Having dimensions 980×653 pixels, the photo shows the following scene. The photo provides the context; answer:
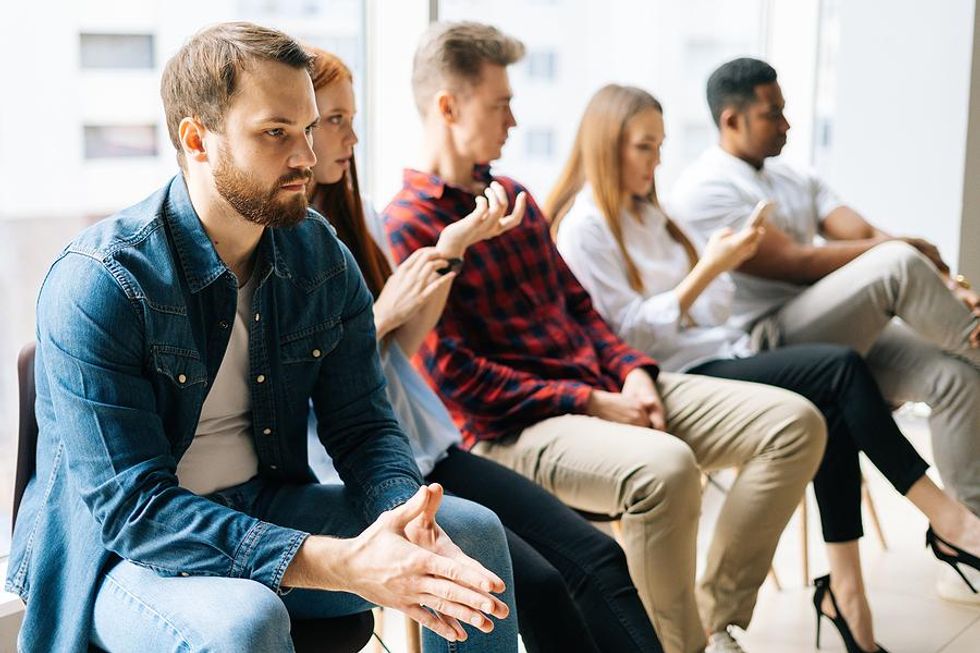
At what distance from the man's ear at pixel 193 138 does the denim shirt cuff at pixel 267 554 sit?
51 cm

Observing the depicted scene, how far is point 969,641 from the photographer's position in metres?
2.74

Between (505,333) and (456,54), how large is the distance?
57cm

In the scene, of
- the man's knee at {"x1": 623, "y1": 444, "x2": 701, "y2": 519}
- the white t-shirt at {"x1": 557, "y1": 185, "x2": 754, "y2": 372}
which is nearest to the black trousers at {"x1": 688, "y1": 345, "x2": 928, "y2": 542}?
the white t-shirt at {"x1": 557, "y1": 185, "x2": 754, "y2": 372}

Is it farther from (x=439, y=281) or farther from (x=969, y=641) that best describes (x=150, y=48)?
(x=969, y=641)

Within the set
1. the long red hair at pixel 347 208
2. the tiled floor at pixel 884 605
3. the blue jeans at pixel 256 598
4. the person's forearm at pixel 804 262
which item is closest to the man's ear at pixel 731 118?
the person's forearm at pixel 804 262

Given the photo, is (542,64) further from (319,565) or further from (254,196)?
(319,565)

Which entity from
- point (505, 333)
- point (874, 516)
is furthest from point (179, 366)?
point (874, 516)

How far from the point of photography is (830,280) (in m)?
3.01

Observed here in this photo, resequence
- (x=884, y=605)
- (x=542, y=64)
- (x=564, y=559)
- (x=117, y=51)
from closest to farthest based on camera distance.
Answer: (x=564, y=559) < (x=117, y=51) < (x=884, y=605) < (x=542, y=64)

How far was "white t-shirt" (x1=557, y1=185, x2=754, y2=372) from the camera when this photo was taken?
276cm

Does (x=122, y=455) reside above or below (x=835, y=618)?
above

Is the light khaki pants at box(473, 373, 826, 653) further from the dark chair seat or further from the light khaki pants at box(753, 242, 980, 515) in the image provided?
the dark chair seat

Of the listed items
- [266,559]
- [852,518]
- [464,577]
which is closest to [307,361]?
[266,559]

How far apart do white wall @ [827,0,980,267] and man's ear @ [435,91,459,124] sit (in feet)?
8.24
